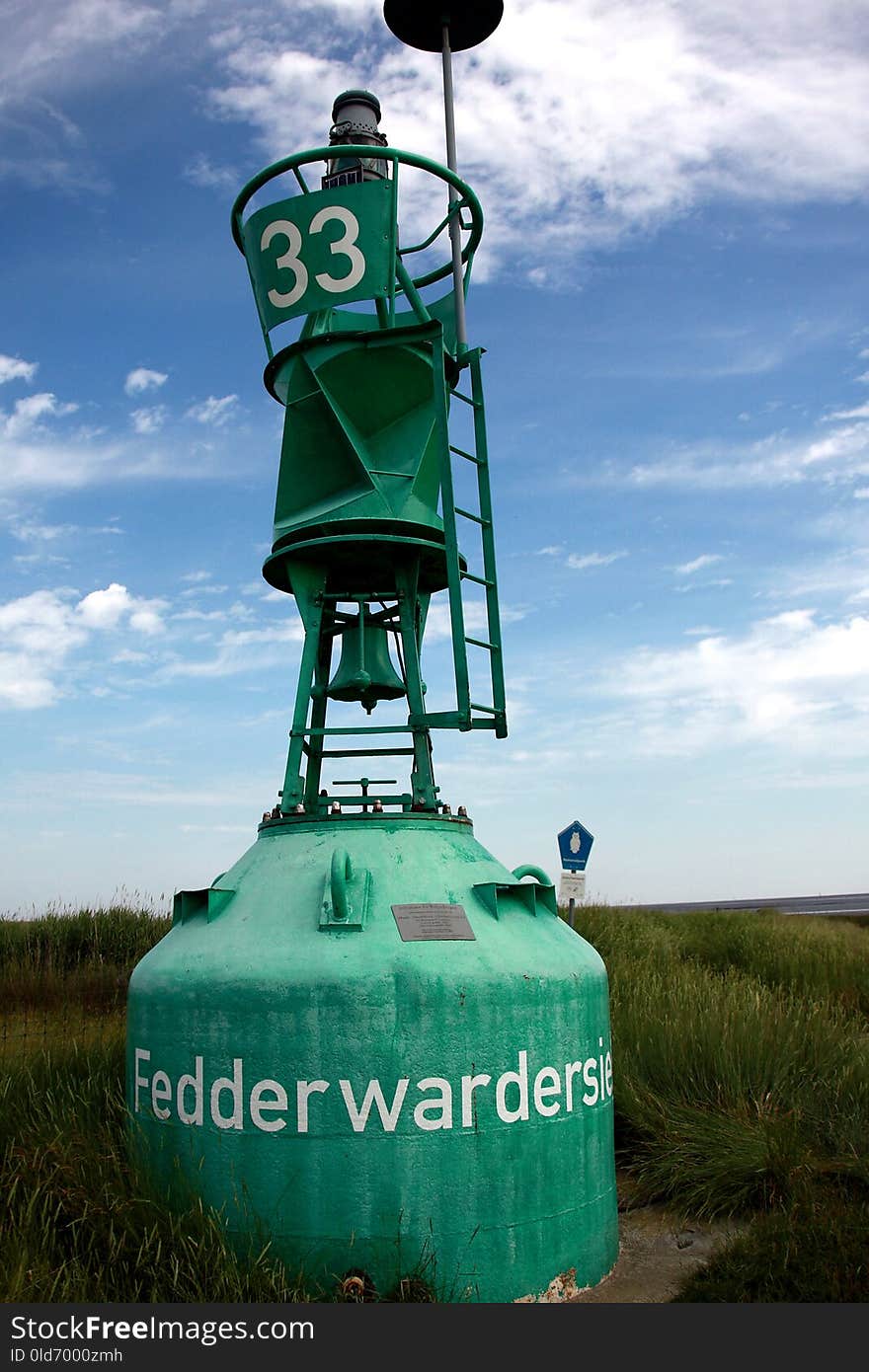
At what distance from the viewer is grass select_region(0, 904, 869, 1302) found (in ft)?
16.1

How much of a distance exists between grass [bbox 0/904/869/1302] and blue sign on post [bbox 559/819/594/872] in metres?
1.43

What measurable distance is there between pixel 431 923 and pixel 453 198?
494 centimetres

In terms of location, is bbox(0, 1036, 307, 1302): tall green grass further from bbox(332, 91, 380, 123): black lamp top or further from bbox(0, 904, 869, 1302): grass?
bbox(332, 91, 380, 123): black lamp top

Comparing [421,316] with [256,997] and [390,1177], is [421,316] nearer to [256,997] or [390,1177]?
[256,997]

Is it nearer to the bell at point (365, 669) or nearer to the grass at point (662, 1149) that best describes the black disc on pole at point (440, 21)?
the bell at point (365, 669)

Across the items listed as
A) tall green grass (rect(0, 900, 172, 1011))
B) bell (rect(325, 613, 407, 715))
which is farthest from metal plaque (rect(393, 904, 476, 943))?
tall green grass (rect(0, 900, 172, 1011))

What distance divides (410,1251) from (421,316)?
5.67 m

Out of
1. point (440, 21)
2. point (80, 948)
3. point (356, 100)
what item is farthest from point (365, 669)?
point (80, 948)

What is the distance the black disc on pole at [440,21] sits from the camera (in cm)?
774

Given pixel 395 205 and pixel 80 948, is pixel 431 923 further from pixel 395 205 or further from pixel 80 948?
pixel 80 948

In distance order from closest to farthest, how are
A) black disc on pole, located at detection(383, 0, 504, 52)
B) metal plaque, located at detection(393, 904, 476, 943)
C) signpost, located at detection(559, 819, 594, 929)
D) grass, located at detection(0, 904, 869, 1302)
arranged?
grass, located at detection(0, 904, 869, 1302), metal plaque, located at detection(393, 904, 476, 943), black disc on pole, located at detection(383, 0, 504, 52), signpost, located at detection(559, 819, 594, 929)

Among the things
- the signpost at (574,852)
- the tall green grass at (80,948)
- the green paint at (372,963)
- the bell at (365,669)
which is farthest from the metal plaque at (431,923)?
the tall green grass at (80,948)

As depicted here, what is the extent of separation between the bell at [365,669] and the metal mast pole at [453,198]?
6.47ft

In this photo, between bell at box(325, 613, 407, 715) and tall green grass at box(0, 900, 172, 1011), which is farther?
tall green grass at box(0, 900, 172, 1011)
